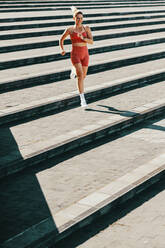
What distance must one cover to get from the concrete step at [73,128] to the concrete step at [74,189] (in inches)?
8.7

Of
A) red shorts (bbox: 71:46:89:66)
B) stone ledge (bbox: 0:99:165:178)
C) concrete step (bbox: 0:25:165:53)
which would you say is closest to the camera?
stone ledge (bbox: 0:99:165:178)

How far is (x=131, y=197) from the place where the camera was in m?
6.89

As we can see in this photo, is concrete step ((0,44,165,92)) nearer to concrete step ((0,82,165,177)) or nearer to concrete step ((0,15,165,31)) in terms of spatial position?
concrete step ((0,82,165,177))

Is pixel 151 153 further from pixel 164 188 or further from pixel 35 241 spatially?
pixel 35 241

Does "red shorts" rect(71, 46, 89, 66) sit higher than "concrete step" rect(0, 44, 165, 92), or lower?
higher

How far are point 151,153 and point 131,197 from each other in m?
1.55

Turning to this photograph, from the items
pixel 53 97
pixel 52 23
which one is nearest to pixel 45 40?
pixel 52 23

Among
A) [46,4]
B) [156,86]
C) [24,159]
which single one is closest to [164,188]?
[24,159]

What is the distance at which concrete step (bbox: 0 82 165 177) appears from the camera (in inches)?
305

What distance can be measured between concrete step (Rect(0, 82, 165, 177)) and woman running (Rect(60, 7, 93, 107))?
0.79m

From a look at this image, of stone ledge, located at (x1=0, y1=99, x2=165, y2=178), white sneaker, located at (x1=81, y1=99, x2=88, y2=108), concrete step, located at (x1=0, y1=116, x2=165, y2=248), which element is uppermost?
white sneaker, located at (x1=81, y1=99, x2=88, y2=108)

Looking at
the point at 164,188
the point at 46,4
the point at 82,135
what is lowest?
the point at 164,188

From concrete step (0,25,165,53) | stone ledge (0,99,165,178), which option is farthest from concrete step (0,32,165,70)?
stone ledge (0,99,165,178)

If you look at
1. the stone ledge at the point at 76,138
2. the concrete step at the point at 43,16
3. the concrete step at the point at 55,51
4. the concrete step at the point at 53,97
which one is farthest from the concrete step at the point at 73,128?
the concrete step at the point at 43,16
